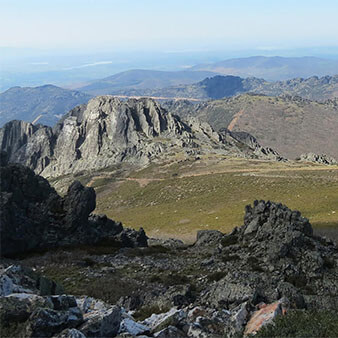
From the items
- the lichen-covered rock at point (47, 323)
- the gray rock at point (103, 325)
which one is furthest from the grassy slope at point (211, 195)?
the lichen-covered rock at point (47, 323)

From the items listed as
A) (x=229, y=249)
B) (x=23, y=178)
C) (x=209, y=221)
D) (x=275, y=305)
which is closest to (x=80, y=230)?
(x=23, y=178)

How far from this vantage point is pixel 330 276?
26297 mm

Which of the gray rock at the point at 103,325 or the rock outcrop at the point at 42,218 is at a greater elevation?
the gray rock at the point at 103,325

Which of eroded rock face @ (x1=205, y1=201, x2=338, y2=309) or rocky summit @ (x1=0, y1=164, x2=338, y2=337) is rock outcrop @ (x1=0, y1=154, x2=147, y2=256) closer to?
rocky summit @ (x1=0, y1=164, x2=338, y2=337)

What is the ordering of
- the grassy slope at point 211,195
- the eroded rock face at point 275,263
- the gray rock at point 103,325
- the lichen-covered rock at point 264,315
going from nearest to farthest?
1. the gray rock at point 103,325
2. the lichen-covered rock at point 264,315
3. the eroded rock face at point 275,263
4. the grassy slope at point 211,195

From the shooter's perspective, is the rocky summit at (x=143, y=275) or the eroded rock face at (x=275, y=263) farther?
the eroded rock face at (x=275, y=263)

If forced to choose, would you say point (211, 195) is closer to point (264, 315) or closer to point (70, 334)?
point (264, 315)

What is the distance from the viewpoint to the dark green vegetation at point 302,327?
471 inches

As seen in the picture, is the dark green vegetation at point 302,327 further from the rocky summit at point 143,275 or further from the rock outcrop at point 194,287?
the rock outcrop at point 194,287

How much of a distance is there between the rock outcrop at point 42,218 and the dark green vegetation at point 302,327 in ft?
105

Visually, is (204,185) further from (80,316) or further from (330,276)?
(80,316)

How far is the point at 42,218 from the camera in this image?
43.5m

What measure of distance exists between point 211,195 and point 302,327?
259ft

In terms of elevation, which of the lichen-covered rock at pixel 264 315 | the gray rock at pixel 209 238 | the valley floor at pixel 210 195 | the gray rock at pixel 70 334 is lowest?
the valley floor at pixel 210 195
